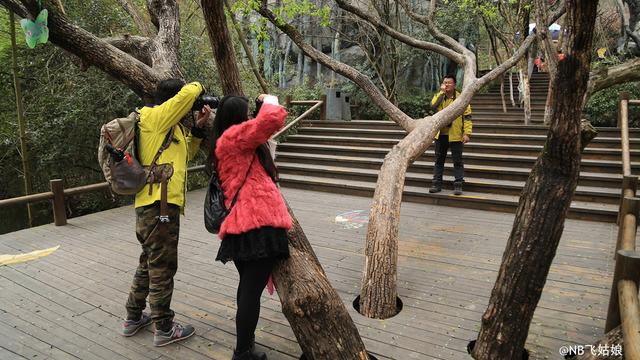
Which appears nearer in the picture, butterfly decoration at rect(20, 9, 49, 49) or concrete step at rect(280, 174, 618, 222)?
butterfly decoration at rect(20, 9, 49, 49)

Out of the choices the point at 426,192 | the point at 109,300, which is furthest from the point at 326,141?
the point at 109,300

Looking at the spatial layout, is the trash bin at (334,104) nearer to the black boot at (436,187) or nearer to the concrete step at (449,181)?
the concrete step at (449,181)

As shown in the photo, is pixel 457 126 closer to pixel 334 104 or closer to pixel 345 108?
pixel 334 104

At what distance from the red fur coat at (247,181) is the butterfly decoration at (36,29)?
71.4 inches

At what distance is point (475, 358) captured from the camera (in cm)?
263

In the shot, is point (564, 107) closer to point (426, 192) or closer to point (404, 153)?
point (404, 153)

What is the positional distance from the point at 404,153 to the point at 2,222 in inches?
483

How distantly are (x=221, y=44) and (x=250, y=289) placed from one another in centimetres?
160

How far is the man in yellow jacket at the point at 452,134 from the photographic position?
20.4 ft

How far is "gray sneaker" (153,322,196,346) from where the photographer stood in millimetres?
2826

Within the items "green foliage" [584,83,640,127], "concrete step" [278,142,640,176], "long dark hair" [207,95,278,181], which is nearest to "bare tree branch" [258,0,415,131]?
"concrete step" [278,142,640,176]

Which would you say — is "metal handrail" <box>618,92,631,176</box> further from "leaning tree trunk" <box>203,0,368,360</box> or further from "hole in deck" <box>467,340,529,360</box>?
"leaning tree trunk" <box>203,0,368,360</box>

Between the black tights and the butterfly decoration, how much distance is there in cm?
221

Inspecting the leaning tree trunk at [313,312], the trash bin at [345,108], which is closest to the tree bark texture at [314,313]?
the leaning tree trunk at [313,312]
